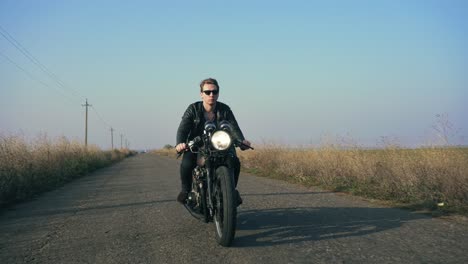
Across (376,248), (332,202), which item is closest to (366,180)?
(332,202)

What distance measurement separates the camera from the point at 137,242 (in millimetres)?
4621

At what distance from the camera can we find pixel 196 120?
17.5ft

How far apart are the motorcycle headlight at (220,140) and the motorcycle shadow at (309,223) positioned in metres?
1.09

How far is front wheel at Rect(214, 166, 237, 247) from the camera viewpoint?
4070 mm

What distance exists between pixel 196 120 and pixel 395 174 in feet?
18.3

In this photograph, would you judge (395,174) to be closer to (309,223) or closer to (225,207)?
(309,223)

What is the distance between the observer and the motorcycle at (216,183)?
4.12m

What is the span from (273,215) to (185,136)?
1.92 m

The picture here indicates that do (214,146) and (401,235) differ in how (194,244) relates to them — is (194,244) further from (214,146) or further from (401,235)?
(401,235)

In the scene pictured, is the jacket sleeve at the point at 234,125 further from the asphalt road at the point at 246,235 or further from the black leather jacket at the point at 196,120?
the asphalt road at the point at 246,235

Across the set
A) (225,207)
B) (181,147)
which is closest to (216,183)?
(225,207)

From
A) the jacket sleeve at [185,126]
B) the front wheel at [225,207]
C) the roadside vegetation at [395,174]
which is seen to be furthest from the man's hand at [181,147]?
the roadside vegetation at [395,174]

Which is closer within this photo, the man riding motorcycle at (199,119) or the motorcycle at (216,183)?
the motorcycle at (216,183)

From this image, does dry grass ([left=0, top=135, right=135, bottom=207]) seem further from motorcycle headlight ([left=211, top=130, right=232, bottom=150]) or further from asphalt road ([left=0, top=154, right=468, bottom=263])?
motorcycle headlight ([left=211, top=130, right=232, bottom=150])
